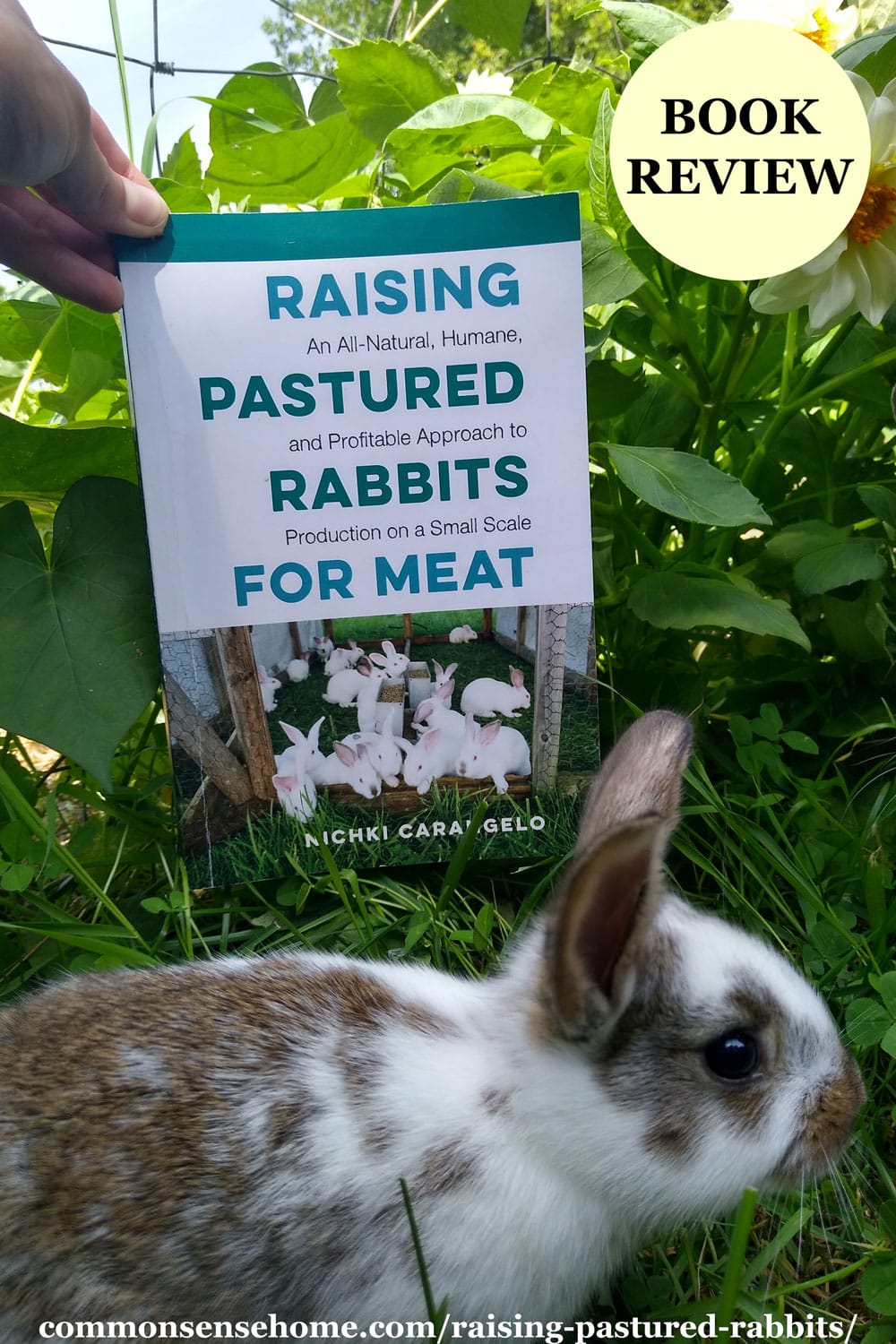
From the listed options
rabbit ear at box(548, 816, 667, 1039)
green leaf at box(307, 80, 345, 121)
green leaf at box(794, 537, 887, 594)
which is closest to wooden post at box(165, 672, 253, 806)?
rabbit ear at box(548, 816, 667, 1039)

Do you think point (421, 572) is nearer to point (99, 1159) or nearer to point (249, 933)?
point (249, 933)

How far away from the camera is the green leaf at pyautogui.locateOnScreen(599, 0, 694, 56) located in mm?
1605

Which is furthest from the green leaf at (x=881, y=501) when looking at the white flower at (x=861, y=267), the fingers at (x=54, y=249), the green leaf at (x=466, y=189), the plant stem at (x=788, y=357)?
the fingers at (x=54, y=249)

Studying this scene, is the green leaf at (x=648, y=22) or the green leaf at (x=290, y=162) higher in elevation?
the green leaf at (x=648, y=22)

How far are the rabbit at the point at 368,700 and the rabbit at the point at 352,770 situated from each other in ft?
0.10

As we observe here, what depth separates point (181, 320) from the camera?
1.50 meters

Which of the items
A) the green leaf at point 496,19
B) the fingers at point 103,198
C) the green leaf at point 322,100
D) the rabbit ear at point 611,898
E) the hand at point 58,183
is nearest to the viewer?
the rabbit ear at point 611,898

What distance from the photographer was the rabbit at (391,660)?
64.2 inches

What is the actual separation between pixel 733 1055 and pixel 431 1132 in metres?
0.32

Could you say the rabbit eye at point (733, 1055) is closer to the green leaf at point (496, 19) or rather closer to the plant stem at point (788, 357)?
the plant stem at point (788, 357)

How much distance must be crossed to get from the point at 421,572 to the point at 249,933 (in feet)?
1.96

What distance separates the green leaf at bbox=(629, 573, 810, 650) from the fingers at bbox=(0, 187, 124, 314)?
904 millimetres

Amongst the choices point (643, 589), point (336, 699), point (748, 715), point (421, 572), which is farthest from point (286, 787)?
point (748, 715)

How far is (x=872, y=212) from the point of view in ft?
5.07
